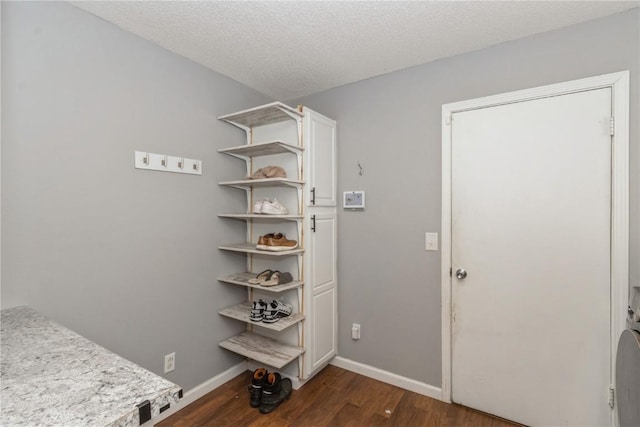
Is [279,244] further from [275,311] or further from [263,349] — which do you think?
[263,349]

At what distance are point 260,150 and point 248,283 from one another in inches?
38.9

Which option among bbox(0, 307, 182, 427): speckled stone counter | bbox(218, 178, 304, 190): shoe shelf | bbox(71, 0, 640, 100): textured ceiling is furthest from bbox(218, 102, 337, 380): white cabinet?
bbox(0, 307, 182, 427): speckled stone counter

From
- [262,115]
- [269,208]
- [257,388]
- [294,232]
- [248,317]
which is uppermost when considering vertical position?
[262,115]

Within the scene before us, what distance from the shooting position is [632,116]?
1.48m

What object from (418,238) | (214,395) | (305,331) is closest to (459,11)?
(418,238)

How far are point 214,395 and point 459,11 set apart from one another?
9.29ft

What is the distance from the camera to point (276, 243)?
2.03 metres

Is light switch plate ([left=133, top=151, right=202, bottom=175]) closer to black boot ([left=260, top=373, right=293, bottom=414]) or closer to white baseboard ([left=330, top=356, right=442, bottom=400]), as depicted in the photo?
black boot ([left=260, top=373, right=293, bottom=414])

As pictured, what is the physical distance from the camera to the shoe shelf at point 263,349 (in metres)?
1.94

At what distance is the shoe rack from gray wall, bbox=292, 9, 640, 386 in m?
0.44

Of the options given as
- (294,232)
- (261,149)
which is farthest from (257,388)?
(261,149)

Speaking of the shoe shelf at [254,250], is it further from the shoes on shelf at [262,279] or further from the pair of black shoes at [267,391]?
the pair of black shoes at [267,391]

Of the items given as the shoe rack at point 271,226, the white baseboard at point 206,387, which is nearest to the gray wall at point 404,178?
the shoe rack at point 271,226

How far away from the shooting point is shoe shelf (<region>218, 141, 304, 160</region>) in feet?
6.49
